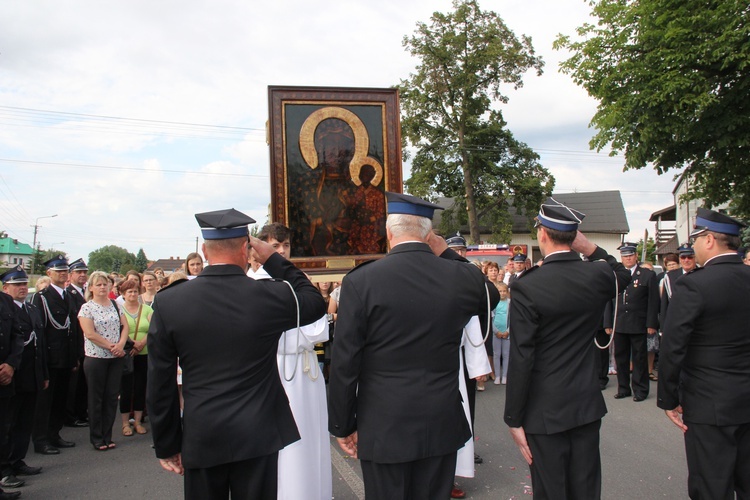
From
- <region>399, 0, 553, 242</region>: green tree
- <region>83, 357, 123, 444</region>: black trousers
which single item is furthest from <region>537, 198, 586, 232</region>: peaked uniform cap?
<region>399, 0, 553, 242</region>: green tree

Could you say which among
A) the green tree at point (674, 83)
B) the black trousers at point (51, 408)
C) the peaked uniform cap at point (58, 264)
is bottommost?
the black trousers at point (51, 408)

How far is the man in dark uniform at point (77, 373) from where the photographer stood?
22.3 ft

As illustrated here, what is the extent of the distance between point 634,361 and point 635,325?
504mm

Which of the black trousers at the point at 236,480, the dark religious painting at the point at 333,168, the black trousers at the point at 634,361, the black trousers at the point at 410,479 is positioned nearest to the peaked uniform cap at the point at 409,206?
the black trousers at the point at 410,479

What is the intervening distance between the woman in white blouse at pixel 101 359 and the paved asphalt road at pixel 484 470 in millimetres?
287

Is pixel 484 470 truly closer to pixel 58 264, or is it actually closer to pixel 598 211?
pixel 58 264

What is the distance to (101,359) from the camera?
618cm

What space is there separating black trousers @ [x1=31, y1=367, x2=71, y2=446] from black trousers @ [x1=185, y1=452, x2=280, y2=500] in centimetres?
407

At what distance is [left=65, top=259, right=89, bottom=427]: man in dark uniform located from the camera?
6.80 m

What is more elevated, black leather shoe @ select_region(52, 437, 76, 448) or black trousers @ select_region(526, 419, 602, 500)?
black trousers @ select_region(526, 419, 602, 500)

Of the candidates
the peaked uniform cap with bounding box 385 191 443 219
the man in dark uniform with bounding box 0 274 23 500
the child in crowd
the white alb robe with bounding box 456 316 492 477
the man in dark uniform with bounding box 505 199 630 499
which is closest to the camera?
the peaked uniform cap with bounding box 385 191 443 219

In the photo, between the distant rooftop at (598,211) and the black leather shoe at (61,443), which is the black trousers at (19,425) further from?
the distant rooftop at (598,211)

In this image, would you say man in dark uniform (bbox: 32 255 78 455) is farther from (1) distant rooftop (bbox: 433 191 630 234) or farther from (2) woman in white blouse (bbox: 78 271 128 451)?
(1) distant rooftop (bbox: 433 191 630 234)

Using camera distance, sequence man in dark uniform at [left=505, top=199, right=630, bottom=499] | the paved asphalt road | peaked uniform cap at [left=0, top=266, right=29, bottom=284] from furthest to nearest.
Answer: peaked uniform cap at [left=0, top=266, right=29, bottom=284] → the paved asphalt road → man in dark uniform at [left=505, top=199, right=630, bottom=499]
